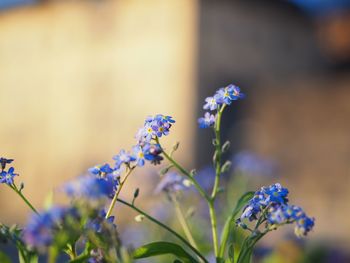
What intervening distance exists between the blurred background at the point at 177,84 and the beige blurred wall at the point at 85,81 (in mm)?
20

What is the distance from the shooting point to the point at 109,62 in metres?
11.6

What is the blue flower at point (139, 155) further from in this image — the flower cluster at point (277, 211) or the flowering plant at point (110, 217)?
the flower cluster at point (277, 211)

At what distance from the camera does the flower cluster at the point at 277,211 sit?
1124 millimetres

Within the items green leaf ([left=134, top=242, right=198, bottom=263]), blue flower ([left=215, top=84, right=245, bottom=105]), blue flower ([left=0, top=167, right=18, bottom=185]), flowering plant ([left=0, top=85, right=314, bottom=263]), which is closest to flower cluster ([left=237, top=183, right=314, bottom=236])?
flowering plant ([left=0, top=85, right=314, bottom=263])

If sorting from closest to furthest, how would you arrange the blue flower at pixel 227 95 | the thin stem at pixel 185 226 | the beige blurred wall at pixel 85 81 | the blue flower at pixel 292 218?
the blue flower at pixel 292 218 → the blue flower at pixel 227 95 → the thin stem at pixel 185 226 → the beige blurred wall at pixel 85 81

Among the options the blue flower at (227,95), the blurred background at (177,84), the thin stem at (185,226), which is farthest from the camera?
the blurred background at (177,84)

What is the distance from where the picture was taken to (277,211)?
113cm

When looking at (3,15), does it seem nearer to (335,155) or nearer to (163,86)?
(163,86)

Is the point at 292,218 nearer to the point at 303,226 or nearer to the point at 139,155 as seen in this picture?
the point at 303,226

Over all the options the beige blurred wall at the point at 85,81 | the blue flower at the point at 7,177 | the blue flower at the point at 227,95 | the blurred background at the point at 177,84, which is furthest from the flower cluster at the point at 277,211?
the beige blurred wall at the point at 85,81

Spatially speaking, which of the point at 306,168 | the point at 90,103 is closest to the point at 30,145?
the point at 90,103

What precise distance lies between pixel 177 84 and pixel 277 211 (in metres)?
9.43

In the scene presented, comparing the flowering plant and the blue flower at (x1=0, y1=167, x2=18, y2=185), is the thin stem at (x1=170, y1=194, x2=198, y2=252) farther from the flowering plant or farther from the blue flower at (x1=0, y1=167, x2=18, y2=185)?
the blue flower at (x1=0, y1=167, x2=18, y2=185)

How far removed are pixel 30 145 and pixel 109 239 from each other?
39.1 feet
